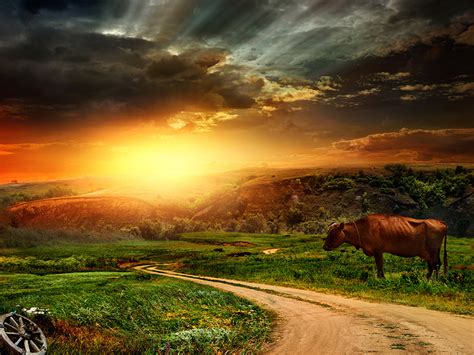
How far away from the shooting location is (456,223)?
377 feet

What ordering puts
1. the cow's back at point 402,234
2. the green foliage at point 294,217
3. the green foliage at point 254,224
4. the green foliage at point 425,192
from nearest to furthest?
1. the cow's back at point 402,234
2. the green foliage at point 425,192
3. the green foliage at point 254,224
4. the green foliage at point 294,217

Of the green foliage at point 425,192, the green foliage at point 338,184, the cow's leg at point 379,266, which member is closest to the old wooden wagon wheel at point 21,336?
the cow's leg at point 379,266

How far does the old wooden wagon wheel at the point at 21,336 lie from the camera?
12.9 m

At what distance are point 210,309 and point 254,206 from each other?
17349 centimetres

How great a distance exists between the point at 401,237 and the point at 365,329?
1714 centimetres

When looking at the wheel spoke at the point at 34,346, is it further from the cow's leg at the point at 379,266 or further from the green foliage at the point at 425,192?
the green foliage at the point at 425,192

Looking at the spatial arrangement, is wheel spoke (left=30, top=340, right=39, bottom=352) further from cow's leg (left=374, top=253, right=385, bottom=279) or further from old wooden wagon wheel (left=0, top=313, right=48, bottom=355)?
cow's leg (left=374, top=253, right=385, bottom=279)

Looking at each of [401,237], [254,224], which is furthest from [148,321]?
[254,224]

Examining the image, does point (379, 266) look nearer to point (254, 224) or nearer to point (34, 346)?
point (34, 346)

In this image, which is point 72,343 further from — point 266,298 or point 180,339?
point 266,298

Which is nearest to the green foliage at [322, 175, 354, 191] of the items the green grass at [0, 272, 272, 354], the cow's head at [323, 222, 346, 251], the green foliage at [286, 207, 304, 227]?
the green foliage at [286, 207, 304, 227]

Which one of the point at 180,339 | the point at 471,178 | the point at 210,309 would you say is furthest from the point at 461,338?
the point at 471,178

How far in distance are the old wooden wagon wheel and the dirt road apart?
23.5 ft

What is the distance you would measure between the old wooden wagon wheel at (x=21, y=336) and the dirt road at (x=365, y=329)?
7.17 meters
